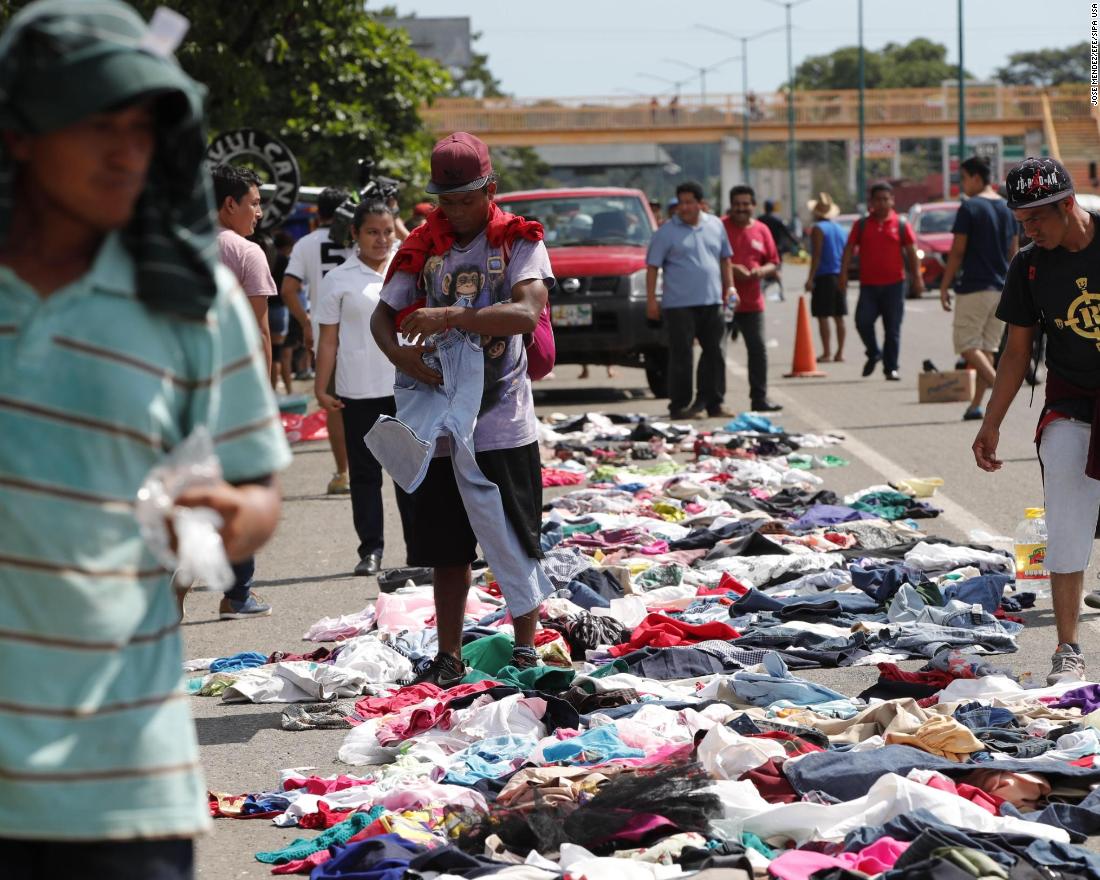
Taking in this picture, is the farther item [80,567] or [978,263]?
[978,263]

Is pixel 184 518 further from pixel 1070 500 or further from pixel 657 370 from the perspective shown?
pixel 657 370

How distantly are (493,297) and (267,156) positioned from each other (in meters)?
8.52

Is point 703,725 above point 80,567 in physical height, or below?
below

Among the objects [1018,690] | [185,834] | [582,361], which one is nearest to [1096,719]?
[1018,690]

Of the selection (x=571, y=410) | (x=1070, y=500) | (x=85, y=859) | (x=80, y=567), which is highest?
(x=80, y=567)

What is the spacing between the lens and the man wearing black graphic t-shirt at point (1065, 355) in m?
6.89

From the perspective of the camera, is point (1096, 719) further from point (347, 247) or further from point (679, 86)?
point (679, 86)

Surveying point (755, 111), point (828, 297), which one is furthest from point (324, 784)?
point (755, 111)

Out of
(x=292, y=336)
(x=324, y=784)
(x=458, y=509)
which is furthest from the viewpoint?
(x=292, y=336)

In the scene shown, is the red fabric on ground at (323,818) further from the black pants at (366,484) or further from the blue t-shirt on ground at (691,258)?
the blue t-shirt on ground at (691,258)

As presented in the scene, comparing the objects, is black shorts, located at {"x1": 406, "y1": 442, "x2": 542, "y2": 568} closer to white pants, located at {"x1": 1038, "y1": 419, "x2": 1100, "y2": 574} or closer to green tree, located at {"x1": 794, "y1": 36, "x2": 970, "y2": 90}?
white pants, located at {"x1": 1038, "y1": 419, "x2": 1100, "y2": 574}

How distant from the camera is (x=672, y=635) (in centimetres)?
773

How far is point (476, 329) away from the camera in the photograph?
6785 millimetres

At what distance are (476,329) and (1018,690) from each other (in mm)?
2350
